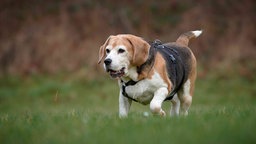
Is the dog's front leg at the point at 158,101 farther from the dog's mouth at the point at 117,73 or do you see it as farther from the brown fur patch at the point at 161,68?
the dog's mouth at the point at 117,73

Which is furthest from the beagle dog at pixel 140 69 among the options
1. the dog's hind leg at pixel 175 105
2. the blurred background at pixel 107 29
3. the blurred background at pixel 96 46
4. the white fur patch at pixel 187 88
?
the blurred background at pixel 107 29

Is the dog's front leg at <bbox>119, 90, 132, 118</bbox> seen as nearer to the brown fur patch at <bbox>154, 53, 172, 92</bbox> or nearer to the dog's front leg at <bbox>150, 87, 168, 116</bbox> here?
the dog's front leg at <bbox>150, 87, 168, 116</bbox>

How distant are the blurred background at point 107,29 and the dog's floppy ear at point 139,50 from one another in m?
10.9

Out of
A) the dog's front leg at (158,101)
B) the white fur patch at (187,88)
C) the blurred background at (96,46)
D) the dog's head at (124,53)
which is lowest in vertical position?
the blurred background at (96,46)

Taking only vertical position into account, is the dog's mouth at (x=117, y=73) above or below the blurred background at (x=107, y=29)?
above

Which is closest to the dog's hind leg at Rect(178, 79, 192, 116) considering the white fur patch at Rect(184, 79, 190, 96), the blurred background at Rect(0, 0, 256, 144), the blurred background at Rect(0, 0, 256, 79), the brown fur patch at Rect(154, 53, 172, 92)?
the white fur patch at Rect(184, 79, 190, 96)

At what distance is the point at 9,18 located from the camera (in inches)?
905

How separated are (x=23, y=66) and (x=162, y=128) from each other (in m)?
14.5

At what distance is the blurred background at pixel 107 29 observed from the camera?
64.6 ft

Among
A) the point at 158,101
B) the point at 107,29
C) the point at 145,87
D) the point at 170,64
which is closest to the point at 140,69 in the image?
the point at 145,87

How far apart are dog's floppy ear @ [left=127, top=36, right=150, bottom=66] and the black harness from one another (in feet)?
0.31

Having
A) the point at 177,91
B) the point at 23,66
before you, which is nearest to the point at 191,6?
the point at 23,66

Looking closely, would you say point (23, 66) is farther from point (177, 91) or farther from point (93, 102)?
point (177, 91)

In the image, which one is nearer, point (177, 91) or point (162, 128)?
point (162, 128)
